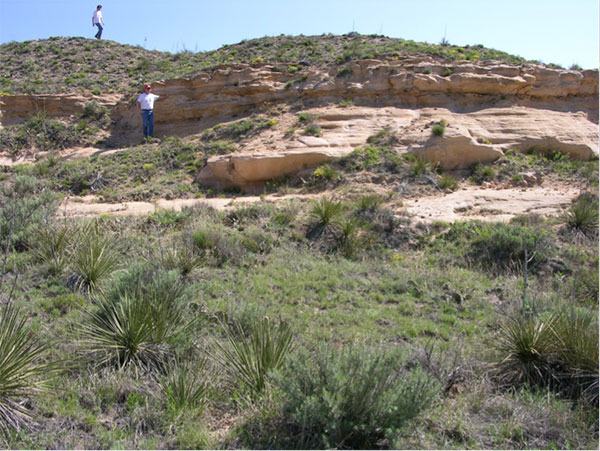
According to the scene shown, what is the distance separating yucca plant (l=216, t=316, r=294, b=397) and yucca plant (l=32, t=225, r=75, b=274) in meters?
3.99

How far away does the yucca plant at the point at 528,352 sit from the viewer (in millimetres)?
5035

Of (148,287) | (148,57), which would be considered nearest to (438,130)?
(148,287)

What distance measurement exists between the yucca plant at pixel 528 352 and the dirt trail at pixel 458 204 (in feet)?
18.1

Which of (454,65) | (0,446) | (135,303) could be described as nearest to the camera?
(0,446)

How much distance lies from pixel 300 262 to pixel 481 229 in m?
3.97

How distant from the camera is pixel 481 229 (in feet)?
32.6

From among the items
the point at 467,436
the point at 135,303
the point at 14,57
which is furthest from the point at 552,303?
the point at 14,57

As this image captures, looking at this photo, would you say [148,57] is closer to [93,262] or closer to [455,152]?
[455,152]

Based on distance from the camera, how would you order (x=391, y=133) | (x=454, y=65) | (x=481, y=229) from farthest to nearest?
(x=454, y=65)
(x=391, y=133)
(x=481, y=229)

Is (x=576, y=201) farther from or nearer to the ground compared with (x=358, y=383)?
farther from the ground

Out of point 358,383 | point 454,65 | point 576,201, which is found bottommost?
point 358,383

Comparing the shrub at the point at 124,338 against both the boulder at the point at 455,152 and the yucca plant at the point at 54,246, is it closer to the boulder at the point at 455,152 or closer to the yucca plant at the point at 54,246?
the yucca plant at the point at 54,246

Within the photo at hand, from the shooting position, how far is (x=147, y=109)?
16.8 metres

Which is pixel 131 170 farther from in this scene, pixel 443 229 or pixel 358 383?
pixel 358 383
